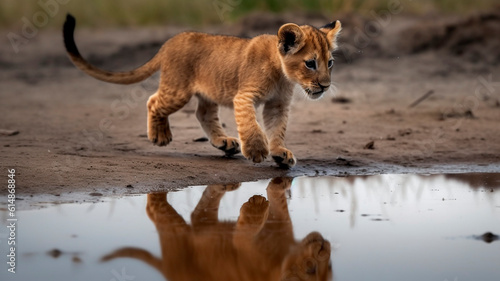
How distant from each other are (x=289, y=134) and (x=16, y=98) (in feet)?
14.1

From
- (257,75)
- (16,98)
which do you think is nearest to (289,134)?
(257,75)

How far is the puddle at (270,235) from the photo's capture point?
4.55 metres

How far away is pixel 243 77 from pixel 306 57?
675mm

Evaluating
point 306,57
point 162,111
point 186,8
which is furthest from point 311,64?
point 186,8

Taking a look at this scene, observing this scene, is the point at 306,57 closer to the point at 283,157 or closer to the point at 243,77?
the point at 243,77

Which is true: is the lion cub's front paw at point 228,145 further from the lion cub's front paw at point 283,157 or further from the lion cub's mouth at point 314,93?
the lion cub's mouth at point 314,93

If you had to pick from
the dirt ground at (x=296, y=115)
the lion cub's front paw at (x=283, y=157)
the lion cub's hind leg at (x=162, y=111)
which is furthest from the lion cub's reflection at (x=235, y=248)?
the lion cub's hind leg at (x=162, y=111)

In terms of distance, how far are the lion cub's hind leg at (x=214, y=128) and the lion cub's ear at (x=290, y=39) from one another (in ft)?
3.86

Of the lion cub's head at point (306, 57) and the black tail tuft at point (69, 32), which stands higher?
the black tail tuft at point (69, 32)

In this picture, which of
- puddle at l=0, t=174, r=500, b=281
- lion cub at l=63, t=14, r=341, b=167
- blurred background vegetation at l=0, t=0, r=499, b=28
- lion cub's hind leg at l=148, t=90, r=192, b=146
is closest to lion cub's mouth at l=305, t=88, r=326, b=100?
lion cub at l=63, t=14, r=341, b=167

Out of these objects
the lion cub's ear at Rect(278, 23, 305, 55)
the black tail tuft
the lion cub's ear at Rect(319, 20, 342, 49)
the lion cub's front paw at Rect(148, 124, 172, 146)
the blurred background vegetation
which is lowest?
the lion cub's front paw at Rect(148, 124, 172, 146)

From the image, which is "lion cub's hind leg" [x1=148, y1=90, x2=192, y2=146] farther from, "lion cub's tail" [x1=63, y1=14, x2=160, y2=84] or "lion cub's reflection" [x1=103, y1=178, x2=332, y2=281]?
"lion cub's reflection" [x1=103, y1=178, x2=332, y2=281]

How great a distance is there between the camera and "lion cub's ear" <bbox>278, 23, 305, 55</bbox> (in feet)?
23.3

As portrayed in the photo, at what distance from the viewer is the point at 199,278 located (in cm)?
438
